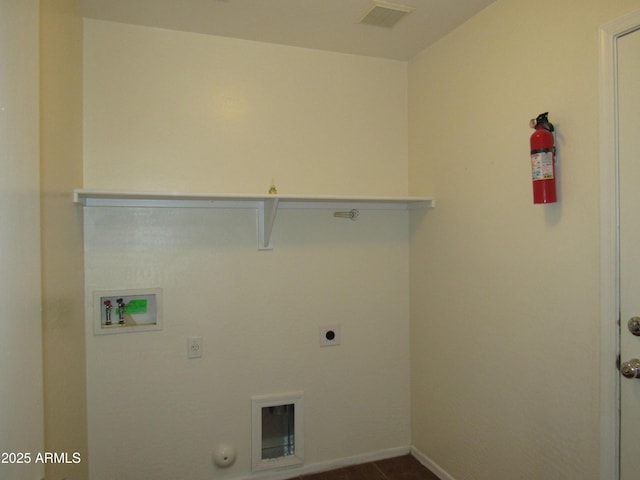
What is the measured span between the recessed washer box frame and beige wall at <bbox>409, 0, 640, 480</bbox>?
5.28 ft

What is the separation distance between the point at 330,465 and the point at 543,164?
2.12 meters

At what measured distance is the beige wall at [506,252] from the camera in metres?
1.52

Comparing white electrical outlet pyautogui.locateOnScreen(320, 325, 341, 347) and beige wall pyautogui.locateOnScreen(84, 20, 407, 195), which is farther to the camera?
white electrical outlet pyautogui.locateOnScreen(320, 325, 341, 347)

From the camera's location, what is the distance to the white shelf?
6.29 ft

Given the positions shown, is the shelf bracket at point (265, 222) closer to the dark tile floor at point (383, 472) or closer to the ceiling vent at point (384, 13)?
the ceiling vent at point (384, 13)

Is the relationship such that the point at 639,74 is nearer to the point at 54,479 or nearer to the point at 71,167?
the point at 71,167

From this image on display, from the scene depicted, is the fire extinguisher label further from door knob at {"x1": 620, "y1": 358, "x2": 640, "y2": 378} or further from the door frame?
door knob at {"x1": 620, "y1": 358, "x2": 640, "y2": 378}

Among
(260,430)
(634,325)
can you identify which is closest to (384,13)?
(634,325)

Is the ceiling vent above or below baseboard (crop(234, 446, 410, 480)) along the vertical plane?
above

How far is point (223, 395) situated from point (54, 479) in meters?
0.96

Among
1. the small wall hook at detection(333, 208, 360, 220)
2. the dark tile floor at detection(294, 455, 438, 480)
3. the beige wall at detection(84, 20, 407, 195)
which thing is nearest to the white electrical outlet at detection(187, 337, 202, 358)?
the beige wall at detection(84, 20, 407, 195)

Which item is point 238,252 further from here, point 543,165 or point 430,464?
point 430,464

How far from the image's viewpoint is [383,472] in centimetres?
243

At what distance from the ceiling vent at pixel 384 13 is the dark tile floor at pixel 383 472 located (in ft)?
8.65
